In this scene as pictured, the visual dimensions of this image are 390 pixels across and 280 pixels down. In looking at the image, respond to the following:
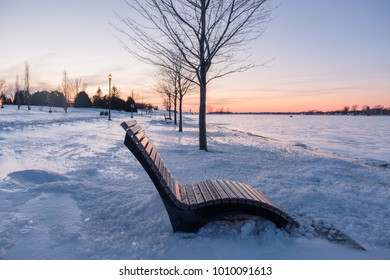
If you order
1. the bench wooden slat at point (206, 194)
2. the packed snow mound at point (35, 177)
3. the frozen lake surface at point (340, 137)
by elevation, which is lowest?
the frozen lake surface at point (340, 137)

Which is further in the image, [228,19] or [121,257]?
[228,19]

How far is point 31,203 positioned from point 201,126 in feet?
25.1

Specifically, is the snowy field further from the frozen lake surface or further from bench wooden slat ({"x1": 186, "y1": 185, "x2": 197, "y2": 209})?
the frozen lake surface

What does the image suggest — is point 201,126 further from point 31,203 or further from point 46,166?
point 31,203

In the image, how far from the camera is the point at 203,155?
984cm

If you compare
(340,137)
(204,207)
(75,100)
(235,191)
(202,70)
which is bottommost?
(340,137)

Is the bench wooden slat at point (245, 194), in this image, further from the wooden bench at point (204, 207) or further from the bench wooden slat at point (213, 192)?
the bench wooden slat at point (213, 192)

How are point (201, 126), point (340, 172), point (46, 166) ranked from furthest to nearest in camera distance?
point (201, 126), point (340, 172), point (46, 166)

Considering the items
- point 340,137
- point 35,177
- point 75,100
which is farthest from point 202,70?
point 75,100

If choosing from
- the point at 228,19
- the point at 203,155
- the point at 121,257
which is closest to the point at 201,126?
the point at 203,155

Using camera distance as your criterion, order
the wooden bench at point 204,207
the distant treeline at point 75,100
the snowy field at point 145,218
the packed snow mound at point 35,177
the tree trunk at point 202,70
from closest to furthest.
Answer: the snowy field at point 145,218 → the wooden bench at point 204,207 → the packed snow mound at point 35,177 → the tree trunk at point 202,70 → the distant treeline at point 75,100

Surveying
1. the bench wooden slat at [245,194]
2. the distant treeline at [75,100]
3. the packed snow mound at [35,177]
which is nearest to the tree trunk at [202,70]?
the packed snow mound at [35,177]

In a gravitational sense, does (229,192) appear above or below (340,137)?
above

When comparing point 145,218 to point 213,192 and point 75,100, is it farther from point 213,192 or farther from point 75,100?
point 75,100
